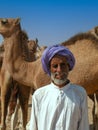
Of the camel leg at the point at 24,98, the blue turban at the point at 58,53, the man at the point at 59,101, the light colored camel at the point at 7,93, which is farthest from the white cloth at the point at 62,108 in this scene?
the camel leg at the point at 24,98

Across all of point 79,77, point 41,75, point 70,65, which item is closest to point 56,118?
point 70,65

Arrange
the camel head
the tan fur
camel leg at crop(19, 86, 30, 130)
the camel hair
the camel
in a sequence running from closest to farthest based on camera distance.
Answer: the camel
the camel head
the tan fur
the camel hair
camel leg at crop(19, 86, 30, 130)

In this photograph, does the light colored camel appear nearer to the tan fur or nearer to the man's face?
the tan fur

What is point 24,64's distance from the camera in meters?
7.50

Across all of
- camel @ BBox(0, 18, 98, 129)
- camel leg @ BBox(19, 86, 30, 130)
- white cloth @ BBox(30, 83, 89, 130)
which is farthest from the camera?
camel leg @ BBox(19, 86, 30, 130)

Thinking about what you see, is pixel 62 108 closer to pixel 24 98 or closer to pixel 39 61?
pixel 39 61

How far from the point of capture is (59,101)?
2.98 metres

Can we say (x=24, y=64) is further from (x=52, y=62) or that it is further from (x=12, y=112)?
(x=52, y=62)

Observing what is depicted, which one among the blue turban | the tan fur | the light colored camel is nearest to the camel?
the tan fur

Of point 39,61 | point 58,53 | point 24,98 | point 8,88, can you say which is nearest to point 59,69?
point 58,53

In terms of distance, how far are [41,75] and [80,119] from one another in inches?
153

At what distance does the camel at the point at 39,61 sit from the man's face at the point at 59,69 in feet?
10.6

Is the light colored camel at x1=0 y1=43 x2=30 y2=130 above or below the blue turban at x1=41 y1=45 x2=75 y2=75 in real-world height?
below

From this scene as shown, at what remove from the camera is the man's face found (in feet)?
9.88
